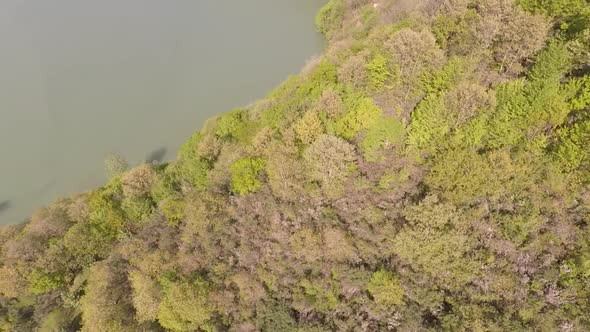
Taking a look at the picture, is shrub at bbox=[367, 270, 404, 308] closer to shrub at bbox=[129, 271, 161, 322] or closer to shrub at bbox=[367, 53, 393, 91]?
shrub at bbox=[367, 53, 393, 91]

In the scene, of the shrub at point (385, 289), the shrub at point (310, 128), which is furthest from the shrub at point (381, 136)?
the shrub at point (385, 289)

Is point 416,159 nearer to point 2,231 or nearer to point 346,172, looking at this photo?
point 346,172

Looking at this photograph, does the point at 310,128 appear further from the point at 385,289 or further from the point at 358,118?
the point at 385,289

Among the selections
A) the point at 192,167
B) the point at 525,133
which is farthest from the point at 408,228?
the point at 192,167

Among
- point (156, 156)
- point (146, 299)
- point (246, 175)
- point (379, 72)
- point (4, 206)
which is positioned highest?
point (4, 206)

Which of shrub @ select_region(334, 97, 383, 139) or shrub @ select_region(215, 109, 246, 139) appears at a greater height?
shrub @ select_region(215, 109, 246, 139)

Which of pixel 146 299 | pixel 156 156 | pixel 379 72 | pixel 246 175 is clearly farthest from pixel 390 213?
pixel 156 156

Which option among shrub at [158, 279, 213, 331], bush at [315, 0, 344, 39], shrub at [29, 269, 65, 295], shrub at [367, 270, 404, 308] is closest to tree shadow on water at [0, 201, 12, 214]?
shrub at [29, 269, 65, 295]

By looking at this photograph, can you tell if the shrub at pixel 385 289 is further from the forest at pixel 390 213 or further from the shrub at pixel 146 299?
the shrub at pixel 146 299
